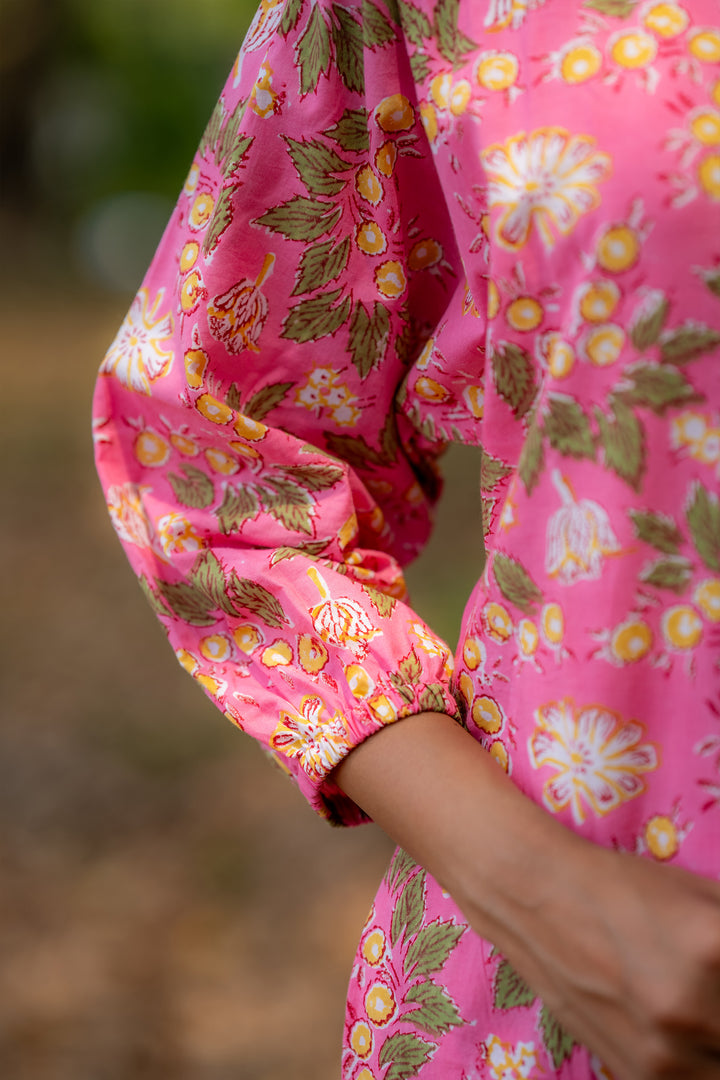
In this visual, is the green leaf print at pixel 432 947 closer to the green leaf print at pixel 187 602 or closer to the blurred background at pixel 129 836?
the green leaf print at pixel 187 602

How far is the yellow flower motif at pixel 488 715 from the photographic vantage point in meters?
0.56

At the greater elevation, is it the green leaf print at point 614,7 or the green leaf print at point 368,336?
the green leaf print at point 614,7

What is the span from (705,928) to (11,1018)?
4.67 ft

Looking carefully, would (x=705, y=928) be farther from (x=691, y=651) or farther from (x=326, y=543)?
(x=326, y=543)

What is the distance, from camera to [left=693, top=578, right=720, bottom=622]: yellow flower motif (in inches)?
18.0

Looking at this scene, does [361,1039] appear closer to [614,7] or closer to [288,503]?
[288,503]

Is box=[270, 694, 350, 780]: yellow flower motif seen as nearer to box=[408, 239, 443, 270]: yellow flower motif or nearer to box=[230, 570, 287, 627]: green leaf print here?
box=[230, 570, 287, 627]: green leaf print

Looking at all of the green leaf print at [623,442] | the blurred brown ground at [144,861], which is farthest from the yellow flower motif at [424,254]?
the blurred brown ground at [144,861]

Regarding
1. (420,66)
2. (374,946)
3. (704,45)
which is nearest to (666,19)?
(704,45)

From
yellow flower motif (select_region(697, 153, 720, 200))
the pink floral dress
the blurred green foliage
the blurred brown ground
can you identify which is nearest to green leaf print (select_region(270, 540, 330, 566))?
the pink floral dress

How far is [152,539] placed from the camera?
686 millimetres

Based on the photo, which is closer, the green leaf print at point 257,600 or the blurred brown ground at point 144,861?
the green leaf print at point 257,600

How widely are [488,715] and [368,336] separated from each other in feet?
0.80

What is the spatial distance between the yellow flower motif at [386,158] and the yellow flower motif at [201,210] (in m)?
0.11
